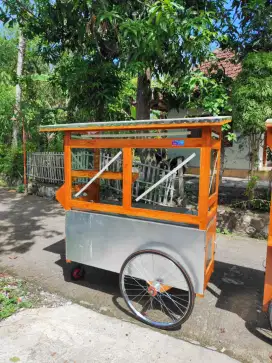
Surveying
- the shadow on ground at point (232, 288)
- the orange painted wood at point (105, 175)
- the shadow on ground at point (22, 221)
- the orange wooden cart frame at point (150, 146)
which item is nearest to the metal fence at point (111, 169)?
the orange painted wood at point (105, 175)

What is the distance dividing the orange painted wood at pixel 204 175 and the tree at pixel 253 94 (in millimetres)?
2214

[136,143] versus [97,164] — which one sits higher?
[136,143]

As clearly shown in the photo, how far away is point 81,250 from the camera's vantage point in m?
3.06

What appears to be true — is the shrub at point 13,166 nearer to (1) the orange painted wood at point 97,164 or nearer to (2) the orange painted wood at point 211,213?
(1) the orange painted wood at point 97,164

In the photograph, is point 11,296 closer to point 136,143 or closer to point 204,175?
point 136,143

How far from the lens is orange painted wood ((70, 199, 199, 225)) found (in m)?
2.50

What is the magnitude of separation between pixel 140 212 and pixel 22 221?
13.7ft

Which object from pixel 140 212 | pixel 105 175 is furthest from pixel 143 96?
pixel 140 212

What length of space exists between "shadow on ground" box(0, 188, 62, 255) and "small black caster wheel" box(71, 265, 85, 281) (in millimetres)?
1387

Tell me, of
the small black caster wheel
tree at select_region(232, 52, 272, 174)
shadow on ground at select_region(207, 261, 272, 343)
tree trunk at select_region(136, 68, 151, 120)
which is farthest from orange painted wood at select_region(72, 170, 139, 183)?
tree trunk at select_region(136, 68, 151, 120)

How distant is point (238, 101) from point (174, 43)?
4.48ft

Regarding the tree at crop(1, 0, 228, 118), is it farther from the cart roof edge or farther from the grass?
the grass

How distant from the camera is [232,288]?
3.36m

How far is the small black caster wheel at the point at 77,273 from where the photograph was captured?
11.3 feet
